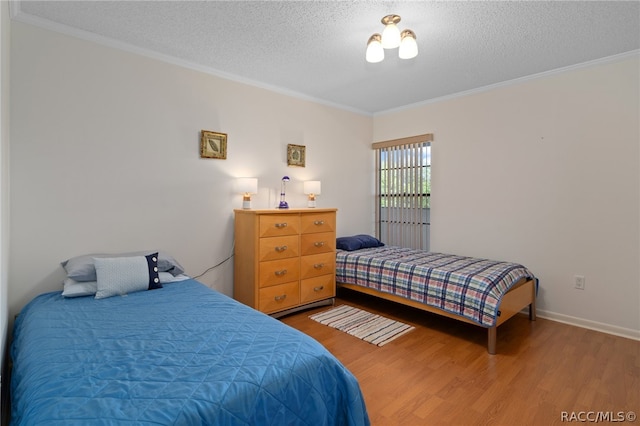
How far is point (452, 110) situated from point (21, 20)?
4028 millimetres

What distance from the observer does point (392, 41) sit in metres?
2.09

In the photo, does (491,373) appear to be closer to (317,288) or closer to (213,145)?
(317,288)

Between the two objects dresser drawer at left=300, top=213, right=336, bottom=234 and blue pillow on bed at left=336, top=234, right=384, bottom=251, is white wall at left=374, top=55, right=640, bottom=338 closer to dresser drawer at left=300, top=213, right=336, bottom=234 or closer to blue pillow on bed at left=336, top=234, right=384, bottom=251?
blue pillow on bed at left=336, top=234, right=384, bottom=251

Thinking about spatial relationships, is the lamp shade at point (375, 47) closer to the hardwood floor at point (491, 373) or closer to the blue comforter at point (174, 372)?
the blue comforter at point (174, 372)

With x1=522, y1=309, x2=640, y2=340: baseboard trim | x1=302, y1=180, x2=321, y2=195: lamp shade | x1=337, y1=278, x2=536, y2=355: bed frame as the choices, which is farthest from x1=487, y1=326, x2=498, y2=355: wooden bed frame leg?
x1=302, y1=180, x2=321, y2=195: lamp shade

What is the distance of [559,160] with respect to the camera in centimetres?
314

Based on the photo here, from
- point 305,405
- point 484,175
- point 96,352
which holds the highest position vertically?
point 484,175

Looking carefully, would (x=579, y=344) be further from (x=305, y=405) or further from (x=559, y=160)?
(x=305, y=405)

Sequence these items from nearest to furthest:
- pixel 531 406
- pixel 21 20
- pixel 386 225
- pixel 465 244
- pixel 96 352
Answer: pixel 96 352
pixel 531 406
pixel 21 20
pixel 465 244
pixel 386 225

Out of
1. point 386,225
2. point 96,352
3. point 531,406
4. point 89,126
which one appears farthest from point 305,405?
point 386,225

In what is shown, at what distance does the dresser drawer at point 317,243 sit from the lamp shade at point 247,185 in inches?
27.2

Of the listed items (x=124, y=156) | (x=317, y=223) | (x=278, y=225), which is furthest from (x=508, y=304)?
(x=124, y=156)

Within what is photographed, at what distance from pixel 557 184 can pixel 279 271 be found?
282cm

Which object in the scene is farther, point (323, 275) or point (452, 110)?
point (452, 110)
